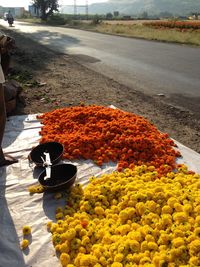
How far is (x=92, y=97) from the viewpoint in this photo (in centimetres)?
831

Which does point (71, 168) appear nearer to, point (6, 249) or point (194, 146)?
point (6, 249)

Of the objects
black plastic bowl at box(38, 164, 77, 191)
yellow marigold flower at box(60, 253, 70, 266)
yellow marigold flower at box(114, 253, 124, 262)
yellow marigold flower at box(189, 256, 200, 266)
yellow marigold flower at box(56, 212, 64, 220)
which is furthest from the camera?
black plastic bowl at box(38, 164, 77, 191)

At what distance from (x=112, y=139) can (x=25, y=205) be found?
6.13ft

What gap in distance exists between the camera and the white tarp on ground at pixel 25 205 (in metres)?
3.23

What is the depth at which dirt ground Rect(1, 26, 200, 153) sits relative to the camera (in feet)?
21.7

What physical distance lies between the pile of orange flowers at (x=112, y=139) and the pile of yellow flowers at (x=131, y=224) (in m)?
0.74

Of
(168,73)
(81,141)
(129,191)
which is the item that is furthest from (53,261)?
(168,73)

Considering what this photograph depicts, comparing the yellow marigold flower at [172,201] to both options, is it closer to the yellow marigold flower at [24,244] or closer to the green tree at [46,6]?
the yellow marigold flower at [24,244]

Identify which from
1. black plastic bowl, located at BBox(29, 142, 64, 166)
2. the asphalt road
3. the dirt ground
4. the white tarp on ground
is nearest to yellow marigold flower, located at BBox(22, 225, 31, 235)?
the white tarp on ground

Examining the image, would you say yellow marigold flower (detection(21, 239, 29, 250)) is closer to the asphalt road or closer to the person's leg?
the person's leg

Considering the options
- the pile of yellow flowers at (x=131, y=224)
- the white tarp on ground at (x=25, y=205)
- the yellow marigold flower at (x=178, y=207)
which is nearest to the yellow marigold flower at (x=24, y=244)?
the white tarp on ground at (x=25, y=205)

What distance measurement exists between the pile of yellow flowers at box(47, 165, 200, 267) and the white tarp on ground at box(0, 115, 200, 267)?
15cm

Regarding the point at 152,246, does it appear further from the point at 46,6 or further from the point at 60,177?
the point at 46,6

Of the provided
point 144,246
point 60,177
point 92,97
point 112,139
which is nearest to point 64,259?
point 144,246
